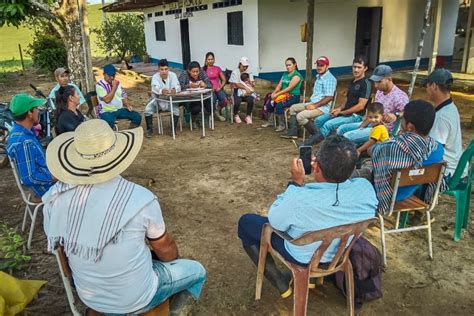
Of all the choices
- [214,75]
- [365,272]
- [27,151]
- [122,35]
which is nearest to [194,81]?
[214,75]

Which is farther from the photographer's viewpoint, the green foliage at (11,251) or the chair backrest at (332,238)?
the green foliage at (11,251)

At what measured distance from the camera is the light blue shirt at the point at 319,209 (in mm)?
1950

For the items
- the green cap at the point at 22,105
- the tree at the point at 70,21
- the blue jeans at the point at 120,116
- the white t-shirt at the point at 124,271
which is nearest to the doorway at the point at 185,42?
the tree at the point at 70,21

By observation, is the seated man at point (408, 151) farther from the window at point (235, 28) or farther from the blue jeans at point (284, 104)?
the window at point (235, 28)

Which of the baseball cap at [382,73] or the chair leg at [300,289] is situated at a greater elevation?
the baseball cap at [382,73]

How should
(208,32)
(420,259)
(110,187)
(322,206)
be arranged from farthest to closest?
(208,32)
(420,259)
(322,206)
(110,187)

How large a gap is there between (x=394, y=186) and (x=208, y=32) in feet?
35.7

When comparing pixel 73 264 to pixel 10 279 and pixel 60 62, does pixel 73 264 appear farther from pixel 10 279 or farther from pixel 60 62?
pixel 60 62

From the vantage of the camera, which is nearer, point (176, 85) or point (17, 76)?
point (176, 85)

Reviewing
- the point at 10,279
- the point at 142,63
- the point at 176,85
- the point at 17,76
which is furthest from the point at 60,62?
the point at 10,279

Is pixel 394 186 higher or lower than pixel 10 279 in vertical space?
higher

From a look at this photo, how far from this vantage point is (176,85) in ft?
21.5

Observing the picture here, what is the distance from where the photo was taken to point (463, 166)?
118 inches

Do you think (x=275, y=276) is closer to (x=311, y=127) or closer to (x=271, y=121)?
(x=311, y=127)
